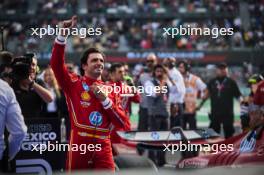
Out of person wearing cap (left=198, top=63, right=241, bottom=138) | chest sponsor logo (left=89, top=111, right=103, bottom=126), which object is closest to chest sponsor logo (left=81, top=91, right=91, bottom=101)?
chest sponsor logo (left=89, top=111, right=103, bottom=126)

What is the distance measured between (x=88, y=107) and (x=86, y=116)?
2.5 inches

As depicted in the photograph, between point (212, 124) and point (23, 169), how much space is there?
2.90 metres

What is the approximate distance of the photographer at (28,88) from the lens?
15.0 ft

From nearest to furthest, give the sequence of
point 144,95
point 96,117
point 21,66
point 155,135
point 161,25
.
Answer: point 96,117 < point 21,66 < point 155,135 < point 144,95 < point 161,25

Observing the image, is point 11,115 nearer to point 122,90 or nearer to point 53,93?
point 122,90

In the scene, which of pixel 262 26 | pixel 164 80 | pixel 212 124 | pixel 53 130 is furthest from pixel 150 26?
pixel 53 130

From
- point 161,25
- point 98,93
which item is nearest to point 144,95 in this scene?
point 161,25

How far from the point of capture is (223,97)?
7.52 metres

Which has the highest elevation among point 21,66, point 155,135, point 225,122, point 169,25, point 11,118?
point 169,25

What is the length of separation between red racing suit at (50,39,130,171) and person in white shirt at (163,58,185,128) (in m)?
2.13

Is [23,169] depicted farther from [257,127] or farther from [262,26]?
[262,26]

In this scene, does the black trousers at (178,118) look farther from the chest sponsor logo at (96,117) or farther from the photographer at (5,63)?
the chest sponsor logo at (96,117)

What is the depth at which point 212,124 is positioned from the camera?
6980 mm

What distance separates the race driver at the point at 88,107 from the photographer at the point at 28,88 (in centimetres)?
68
